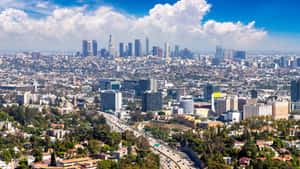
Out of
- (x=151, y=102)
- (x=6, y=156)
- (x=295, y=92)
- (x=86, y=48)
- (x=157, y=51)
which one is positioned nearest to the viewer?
(x=6, y=156)

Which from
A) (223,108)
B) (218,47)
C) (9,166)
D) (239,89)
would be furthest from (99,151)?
(218,47)

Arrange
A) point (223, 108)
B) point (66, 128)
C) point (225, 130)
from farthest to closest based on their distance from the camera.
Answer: point (223, 108) < point (66, 128) < point (225, 130)

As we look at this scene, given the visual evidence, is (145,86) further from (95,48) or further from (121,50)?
(121,50)

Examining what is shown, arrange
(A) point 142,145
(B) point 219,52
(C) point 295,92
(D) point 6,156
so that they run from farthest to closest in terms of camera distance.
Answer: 1. (B) point 219,52
2. (C) point 295,92
3. (A) point 142,145
4. (D) point 6,156

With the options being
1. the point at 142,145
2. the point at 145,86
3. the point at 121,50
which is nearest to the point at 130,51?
the point at 121,50

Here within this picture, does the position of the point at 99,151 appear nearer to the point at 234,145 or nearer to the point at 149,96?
the point at 234,145

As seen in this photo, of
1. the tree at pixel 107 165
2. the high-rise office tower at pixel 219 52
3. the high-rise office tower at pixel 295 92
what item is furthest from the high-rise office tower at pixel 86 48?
the tree at pixel 107 165
